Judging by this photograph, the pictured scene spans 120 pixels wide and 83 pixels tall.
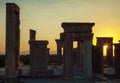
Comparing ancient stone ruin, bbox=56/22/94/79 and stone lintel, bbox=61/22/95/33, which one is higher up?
stone lintel, bbox=61/22/95/33

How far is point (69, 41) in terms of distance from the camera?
2752cm

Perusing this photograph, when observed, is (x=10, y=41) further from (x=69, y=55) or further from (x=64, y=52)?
(x=64, y=52)

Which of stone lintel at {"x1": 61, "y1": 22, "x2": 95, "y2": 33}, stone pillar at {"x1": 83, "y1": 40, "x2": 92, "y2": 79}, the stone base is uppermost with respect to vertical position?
stone lintel at {"x1": 61, "y1": 22, "x2": 95, "y2": 33}

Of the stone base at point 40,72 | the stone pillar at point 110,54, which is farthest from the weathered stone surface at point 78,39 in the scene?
the stone pillar at point 110,54

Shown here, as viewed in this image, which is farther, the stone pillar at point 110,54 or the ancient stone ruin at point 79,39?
the stone pillar at point 110,54

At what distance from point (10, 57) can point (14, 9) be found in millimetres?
2631

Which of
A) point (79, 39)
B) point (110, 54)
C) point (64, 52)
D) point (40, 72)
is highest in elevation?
point (79, 39)

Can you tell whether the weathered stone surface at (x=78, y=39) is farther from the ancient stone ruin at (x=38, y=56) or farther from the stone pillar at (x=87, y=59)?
the ancient stone ruin at (x=38, y=56)

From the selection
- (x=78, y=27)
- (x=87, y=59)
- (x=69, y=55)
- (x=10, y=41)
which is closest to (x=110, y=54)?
(x=87, y=59)

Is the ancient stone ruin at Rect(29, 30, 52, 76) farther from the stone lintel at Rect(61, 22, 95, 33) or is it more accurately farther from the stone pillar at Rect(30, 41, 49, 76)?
the stone lintel at Rect(61, 22, 95, 33)

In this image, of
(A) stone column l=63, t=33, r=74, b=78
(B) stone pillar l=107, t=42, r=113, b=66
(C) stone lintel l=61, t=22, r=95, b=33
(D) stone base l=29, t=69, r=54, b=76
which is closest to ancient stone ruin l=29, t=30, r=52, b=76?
(D) stone base l=29, t=69, r=54, b=76

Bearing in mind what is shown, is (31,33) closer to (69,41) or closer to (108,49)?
(108,49)

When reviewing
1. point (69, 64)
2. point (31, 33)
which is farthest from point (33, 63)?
point (31, 33)

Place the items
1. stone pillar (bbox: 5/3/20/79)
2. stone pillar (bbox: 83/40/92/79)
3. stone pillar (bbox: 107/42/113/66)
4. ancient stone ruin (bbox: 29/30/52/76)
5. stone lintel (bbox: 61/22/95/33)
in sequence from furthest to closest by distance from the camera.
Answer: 1. stone pillar (bbox: 107/42/113/66)
2. ancient stone ruin (bbox: 29/30/52/76)
3. stone pillar (bbox: 83/40/92/79)
4. stone lintel (bbox: 61/22/95/33)
5. stone pillar (bbox: 5/3/20/79)
